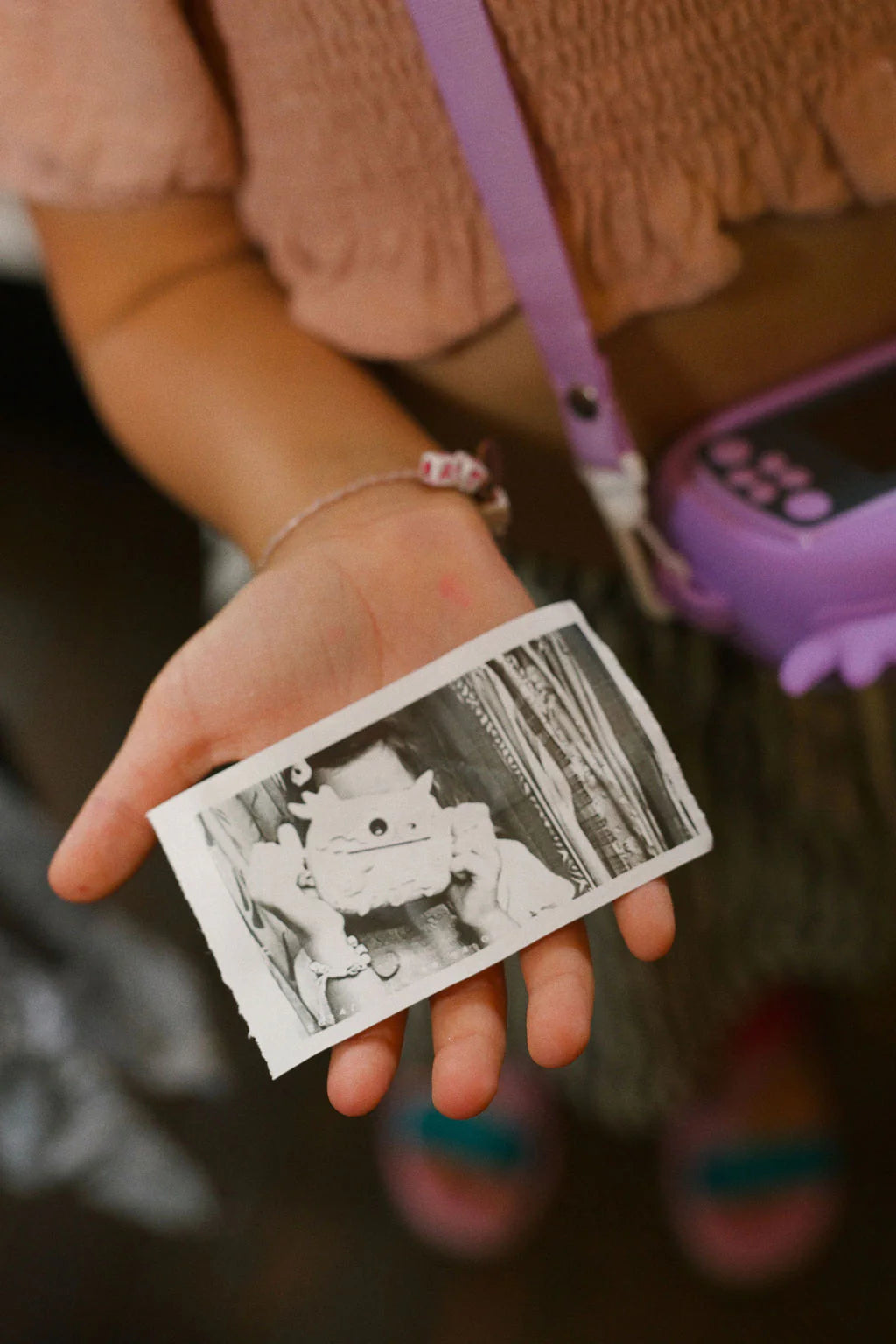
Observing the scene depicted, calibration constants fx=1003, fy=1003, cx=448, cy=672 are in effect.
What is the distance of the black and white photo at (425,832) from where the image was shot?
43 centimetres

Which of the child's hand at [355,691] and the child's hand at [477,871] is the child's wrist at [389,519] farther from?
the child's hand at [477,871]

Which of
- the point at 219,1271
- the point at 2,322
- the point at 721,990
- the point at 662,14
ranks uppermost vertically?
the point at 662,14

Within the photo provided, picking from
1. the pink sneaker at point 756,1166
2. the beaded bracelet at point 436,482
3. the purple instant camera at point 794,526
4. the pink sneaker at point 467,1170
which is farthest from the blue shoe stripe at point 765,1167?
the beaded bracelet at point 436,482

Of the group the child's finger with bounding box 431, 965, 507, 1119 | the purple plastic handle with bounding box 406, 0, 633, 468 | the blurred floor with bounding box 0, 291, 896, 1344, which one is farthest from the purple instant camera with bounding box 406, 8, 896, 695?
the blurred floor with bounding box 0, 291, 896, 1344

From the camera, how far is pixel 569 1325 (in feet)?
2.83

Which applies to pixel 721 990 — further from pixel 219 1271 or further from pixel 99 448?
pixel 99 448

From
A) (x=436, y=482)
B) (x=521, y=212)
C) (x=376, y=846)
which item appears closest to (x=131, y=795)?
(x=376, y=846)

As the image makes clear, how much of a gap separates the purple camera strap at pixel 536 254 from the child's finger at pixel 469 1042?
0.25 metres

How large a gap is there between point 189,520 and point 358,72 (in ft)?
2.62

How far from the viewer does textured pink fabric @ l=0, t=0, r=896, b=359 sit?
1.47 ft

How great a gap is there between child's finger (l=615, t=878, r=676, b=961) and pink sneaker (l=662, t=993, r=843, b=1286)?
0.57 metres

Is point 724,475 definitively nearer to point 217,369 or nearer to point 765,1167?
point 217,369

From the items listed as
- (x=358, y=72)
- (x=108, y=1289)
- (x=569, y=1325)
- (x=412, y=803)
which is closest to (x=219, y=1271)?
(x=108, y=1289)

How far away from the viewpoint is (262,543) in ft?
1.77
